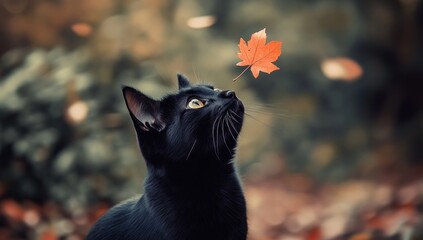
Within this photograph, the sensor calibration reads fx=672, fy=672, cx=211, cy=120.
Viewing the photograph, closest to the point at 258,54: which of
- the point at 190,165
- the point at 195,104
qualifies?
the point at 195,104

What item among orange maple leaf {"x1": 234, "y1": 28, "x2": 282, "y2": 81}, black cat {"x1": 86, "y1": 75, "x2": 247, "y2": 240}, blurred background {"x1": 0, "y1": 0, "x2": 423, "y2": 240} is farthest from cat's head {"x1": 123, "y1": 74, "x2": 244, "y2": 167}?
blurred background {"x1": 0, "y1": 0, "x2": 423, "y2": 240}

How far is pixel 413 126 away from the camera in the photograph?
3090 mm

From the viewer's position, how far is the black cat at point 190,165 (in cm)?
155

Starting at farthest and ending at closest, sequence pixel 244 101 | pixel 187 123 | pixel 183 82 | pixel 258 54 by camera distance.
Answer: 1. pixel 244 101
2. pixel 183 82
3. pixel 187 123
4. pixel 258 54

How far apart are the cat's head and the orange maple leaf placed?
121 millimetres

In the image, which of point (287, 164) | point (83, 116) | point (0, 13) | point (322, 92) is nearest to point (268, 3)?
point (322, 92)

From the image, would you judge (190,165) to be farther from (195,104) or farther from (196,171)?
(195,104)

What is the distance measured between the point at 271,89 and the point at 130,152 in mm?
744

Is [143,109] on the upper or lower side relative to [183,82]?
lower

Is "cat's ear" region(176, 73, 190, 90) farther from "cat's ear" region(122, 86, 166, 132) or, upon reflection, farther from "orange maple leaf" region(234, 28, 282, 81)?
"orange maple leaf" region(234, 28, 282, 81)

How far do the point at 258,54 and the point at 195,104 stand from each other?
22cm

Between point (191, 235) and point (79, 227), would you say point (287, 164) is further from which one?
point (191, 235)

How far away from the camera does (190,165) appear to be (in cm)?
159

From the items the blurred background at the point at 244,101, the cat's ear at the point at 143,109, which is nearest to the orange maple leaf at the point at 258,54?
the cat's ear at the point at 143,109
